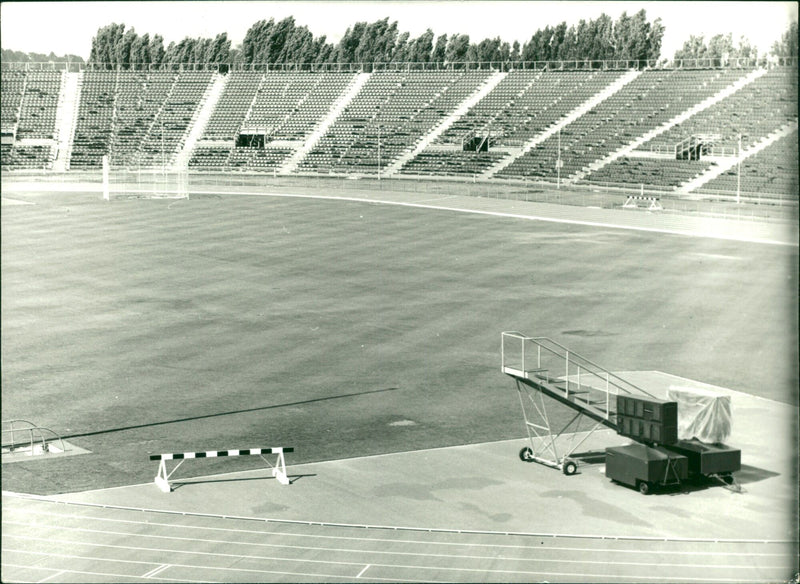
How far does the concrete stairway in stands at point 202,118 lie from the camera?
139 metres

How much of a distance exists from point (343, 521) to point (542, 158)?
97571 mm

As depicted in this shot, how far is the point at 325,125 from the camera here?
14200cm

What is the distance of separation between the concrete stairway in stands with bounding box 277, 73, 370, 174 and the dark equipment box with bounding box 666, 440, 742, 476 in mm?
109089

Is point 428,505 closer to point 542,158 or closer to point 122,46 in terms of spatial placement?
point 542,158

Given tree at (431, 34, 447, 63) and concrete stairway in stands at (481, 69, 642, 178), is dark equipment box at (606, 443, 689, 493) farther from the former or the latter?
tree at (431, 34, 447, 63)

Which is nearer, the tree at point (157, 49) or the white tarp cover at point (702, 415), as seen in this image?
the white tarp cover at point (702, 415)

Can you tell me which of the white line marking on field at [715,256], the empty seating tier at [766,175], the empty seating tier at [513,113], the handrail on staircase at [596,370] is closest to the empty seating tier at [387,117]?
the empty seating tier at [513,113]

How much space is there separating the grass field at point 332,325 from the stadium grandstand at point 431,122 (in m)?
32.4

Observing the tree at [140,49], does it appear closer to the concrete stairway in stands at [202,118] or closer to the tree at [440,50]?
the concrete stairway in stands at [202,118]

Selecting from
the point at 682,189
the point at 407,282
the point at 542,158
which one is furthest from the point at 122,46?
the point at 407,282

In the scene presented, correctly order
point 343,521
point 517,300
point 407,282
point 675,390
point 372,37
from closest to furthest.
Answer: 1. point 343,521
2. point 675,390
3. point 517,300
4. point 407,282
5. point 372,37

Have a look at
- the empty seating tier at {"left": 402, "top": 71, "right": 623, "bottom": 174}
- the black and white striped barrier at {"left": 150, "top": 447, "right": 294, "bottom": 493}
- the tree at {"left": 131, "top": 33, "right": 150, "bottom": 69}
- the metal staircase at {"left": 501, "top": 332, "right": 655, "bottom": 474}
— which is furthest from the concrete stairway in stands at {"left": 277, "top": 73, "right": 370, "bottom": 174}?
the black and white striped barrier at {"left": 150, "top": 447, "right": 294, "bottom": 493}

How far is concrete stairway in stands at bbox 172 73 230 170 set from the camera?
13938 cm

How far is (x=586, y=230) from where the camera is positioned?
80125mm
